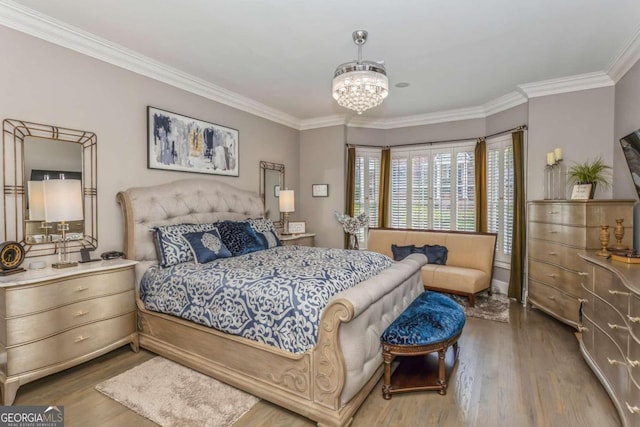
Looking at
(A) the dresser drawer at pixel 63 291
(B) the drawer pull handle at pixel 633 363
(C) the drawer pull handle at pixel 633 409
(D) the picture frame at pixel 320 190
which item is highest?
(D) the picture frame at pixel 320 190

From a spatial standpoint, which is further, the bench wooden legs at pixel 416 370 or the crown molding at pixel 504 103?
the crown molding at pixel 504 103

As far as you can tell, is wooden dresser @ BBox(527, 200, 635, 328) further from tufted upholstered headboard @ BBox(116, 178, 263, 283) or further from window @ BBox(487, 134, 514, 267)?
tufted upholstered headboard @ BBox(116, 178, 263, 283)

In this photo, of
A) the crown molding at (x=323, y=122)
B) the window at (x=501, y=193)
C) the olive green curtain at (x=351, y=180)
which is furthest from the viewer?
the olive green curtain at (x=351, y=180)

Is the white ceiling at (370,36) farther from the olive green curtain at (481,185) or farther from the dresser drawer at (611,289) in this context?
the dresser drawer at (611,289)

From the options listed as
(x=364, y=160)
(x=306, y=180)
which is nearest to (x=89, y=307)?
(x=306, y=180)

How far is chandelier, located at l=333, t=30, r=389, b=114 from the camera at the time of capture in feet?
8.34

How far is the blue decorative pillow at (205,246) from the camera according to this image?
3.11 meters

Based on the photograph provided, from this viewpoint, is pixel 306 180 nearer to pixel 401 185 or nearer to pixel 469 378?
pixel 401 185

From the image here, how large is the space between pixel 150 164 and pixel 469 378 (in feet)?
12.1

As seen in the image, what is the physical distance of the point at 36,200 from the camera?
267 cm

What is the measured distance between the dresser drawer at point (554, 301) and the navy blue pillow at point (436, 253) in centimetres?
115

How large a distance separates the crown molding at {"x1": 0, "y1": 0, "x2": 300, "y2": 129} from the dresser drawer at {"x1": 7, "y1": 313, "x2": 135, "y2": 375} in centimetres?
245

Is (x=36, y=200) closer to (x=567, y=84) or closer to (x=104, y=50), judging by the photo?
(x=104, y=50)

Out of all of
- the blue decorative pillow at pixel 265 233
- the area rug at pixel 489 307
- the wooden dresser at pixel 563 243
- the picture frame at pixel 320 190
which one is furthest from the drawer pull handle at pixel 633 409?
the picture frame at pixel 320 190
